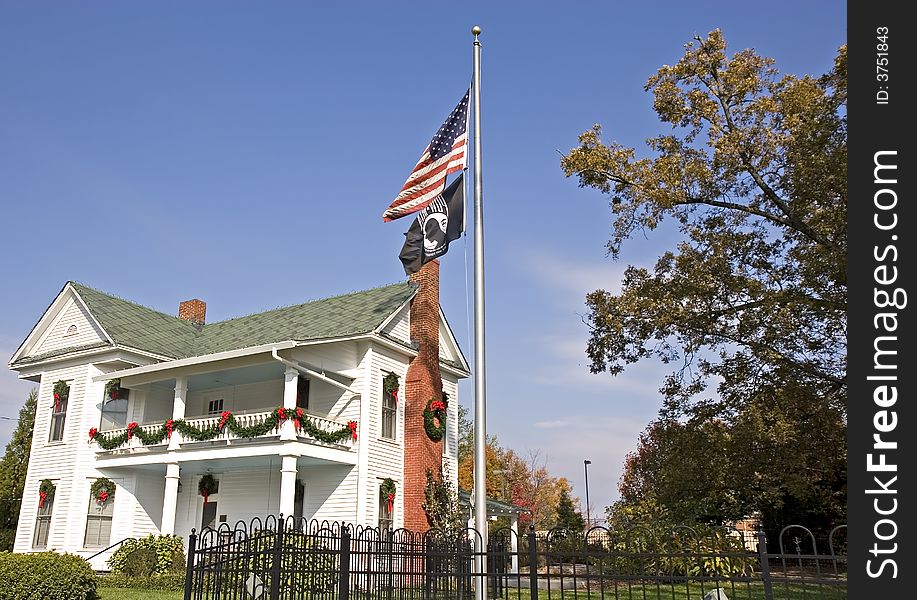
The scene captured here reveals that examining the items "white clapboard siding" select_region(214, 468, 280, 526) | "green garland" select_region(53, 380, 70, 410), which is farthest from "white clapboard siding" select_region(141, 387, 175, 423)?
"white clapboard siding" select_region(214, 468, 280, 526)

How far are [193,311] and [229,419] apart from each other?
433 inches

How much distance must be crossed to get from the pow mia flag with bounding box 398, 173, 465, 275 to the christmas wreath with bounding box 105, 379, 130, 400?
1650 centimetres

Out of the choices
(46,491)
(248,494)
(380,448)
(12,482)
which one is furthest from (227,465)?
(12,482)

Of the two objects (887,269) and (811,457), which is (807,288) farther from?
(887,269)

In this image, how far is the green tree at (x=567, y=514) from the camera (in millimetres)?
47287

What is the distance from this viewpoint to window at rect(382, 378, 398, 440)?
23719 mm

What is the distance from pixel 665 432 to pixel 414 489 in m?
7.57

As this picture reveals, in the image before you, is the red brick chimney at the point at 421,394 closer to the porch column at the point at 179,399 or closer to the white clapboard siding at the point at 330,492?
the white clapboard siding at the point at 330,492

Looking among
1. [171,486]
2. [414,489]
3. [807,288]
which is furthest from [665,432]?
[171,486]

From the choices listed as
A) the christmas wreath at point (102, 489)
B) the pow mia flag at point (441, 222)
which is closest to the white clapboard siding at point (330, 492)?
the christmas wreath at point (102, 489)

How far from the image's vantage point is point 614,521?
2591cm

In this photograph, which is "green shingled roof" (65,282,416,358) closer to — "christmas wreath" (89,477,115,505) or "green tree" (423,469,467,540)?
"christmas wreath" (89,477,115,505)

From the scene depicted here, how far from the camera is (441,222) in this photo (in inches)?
523

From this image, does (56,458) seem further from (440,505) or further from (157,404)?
(440,505)
